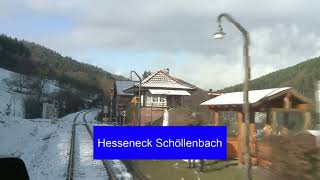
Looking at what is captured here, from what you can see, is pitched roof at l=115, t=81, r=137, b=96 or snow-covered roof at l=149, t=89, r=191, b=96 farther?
pitched roof at l=115, t=81, r=137, b=96

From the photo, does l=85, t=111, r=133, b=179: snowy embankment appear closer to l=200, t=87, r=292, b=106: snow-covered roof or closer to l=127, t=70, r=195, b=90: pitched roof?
l=200, t=87, r=292, b=106: snow-covered roof

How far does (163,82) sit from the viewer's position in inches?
2618

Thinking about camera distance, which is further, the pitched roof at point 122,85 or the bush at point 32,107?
the bush at point 32,107

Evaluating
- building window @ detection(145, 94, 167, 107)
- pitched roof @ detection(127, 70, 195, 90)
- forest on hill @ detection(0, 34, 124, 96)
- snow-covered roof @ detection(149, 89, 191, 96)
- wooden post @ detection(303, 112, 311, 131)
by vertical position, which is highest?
forest on hill @ detection(0, 34, 124, 96)

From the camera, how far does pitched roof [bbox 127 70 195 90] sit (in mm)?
65562

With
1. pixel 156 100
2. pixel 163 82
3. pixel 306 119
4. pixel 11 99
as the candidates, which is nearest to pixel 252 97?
pixel 306 119

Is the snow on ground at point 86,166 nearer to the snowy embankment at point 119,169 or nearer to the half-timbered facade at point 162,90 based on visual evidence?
the snowy embankment at point 119,169

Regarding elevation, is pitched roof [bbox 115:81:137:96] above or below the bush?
above

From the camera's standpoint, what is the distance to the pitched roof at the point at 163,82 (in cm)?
6556

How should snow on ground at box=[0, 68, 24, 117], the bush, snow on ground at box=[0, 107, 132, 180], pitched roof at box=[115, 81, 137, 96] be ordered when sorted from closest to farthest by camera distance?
snow on ground at box=[0, 107, 132, 180] → pitched roof at box=[115, 81, 137, 96] → the bush → snow on ground at box=[0, 68, 24, 117]

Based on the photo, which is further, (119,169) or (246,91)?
(119,169)

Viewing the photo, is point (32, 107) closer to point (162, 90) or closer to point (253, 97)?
point (162, 90)

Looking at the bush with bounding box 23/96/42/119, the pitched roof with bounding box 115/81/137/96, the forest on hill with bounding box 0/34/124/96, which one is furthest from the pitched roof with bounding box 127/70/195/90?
the forest on hill with bounding box 0/34/124/96

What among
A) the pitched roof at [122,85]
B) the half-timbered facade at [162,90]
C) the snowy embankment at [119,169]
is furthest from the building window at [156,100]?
the snowy embankment at [119,169]
